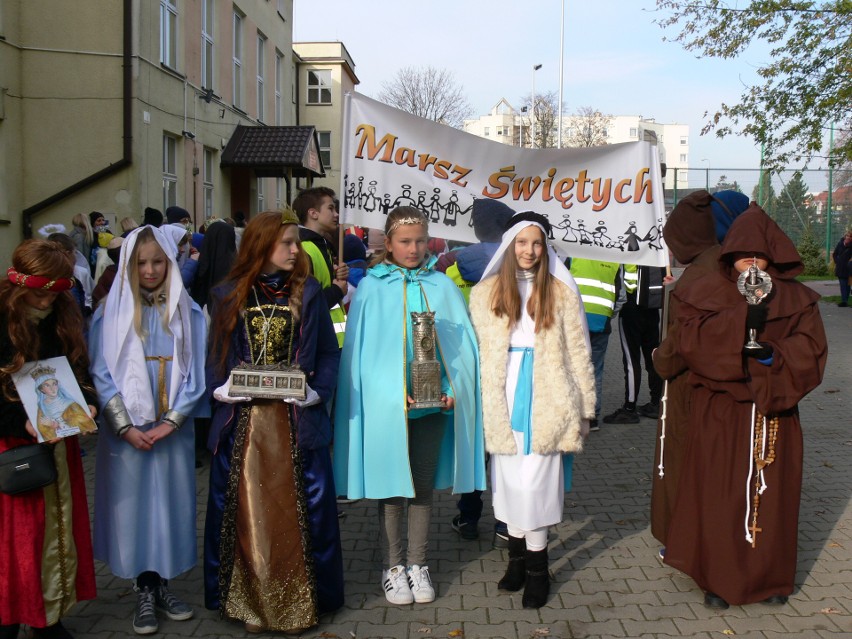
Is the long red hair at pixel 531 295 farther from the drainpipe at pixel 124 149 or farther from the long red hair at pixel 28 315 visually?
the drainpipe at pixel 124 149

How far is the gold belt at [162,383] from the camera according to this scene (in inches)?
157

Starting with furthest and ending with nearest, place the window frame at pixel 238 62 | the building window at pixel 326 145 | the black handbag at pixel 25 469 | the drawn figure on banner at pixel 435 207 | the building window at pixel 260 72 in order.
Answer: the building window at pixel 326 145 → the building window at pixel 260 72 → the window frame at pixel 238 62 → the drawn figure on banner at pixel 435 207 → the black handbag at pixel 25 469

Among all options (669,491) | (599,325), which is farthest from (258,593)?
(599,325)

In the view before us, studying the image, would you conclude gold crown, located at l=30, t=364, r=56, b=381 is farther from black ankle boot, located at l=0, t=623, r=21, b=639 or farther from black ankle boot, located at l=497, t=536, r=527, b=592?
black ankle boot, located at l=497, t=536, r=527, b=592

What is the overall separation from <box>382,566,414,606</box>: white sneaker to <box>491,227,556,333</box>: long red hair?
1432 millimetres

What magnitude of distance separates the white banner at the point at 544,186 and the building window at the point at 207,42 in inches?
559

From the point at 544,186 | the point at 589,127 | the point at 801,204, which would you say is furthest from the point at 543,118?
the point at 544,186

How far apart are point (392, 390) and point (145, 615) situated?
5.25 ft

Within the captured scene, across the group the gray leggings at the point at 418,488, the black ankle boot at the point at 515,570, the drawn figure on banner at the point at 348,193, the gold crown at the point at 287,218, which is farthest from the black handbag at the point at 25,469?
the drawn figure on banner at the point at 348,193

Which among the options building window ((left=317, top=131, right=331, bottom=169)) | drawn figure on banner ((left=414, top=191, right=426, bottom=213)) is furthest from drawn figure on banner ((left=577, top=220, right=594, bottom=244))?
building window ((left=317, top=131, right=331, bottom=169))

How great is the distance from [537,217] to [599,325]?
3.30 meters

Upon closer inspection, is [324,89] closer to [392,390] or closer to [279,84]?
A: [279,84]

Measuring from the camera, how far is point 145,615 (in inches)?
157

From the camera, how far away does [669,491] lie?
4551 millimetres
